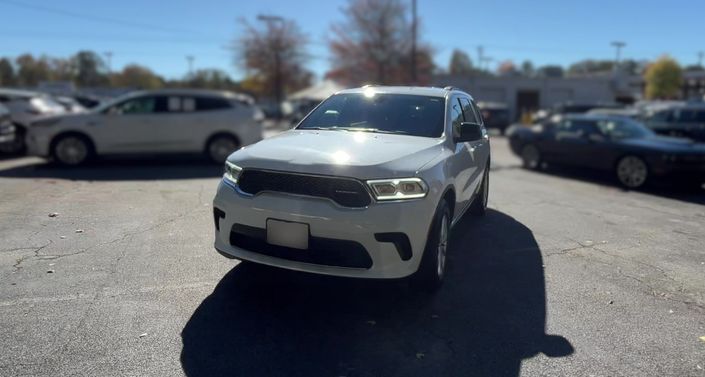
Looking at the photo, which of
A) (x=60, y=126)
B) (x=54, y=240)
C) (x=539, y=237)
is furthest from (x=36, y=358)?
(x=60, y=126)

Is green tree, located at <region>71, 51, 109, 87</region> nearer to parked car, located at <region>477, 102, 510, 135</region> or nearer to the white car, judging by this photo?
parked car, located at <region>477, 102, 510, 135</region>

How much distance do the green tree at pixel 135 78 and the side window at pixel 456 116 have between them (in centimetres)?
9364

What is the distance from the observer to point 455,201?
4.75 m

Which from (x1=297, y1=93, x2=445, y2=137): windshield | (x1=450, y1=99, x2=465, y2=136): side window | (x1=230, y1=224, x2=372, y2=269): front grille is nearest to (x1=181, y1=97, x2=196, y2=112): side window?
(x1=297, y1=93, x2=445, y2=137): windshield

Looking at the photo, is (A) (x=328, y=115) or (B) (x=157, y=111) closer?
(A) (x=328, y=115)

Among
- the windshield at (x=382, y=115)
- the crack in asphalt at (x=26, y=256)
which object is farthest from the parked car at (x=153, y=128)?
the windshield at (x=382, y=115)

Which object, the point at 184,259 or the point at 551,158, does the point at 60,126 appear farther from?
the point at 551,158

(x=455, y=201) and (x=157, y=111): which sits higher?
(x=157, y=111)

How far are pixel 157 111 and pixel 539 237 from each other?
324 inches

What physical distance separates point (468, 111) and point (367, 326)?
3522 millimetres

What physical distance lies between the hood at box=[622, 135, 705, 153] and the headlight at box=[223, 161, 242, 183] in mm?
8545

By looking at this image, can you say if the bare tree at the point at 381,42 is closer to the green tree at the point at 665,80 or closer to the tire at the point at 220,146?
the tire at the point at 220,146

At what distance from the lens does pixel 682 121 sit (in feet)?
50.0

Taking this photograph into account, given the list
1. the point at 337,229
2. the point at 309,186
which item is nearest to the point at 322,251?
the point at 337,229
